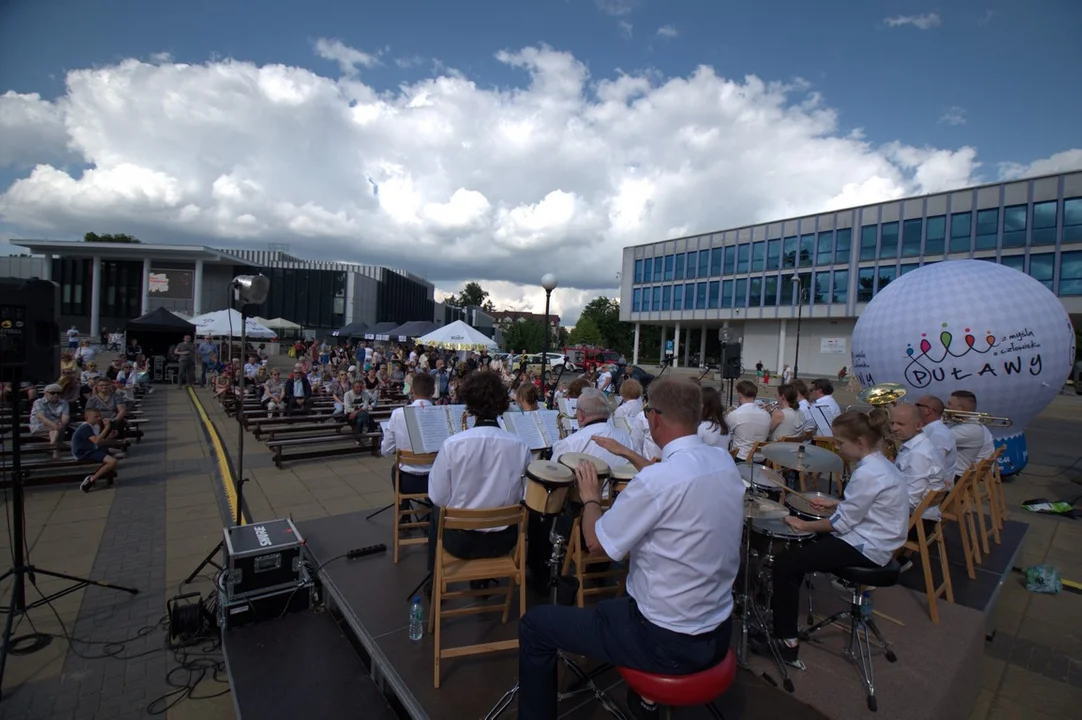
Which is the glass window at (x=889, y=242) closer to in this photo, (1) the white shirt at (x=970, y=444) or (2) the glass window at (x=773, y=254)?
(2) the glass window at (x=773, y=254)

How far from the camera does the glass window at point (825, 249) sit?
37531 millimetres

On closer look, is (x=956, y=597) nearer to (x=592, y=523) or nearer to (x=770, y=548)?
(x=770, y=548)

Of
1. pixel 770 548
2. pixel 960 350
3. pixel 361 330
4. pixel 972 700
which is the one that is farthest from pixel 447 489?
pixel 361 330

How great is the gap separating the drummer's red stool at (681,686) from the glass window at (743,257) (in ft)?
144

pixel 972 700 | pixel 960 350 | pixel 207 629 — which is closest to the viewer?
pixel 972 700

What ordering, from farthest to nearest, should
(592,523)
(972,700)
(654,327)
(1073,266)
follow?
(654,327)
(1073,266)
(972,700)
(592,523)

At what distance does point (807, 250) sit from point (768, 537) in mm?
41407

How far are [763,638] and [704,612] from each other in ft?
5.49

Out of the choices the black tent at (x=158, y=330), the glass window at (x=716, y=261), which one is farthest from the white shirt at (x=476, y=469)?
the glass window at (x=716, y=261)

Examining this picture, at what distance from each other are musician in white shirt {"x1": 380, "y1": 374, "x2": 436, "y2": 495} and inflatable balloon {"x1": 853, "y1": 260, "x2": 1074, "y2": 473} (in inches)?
356

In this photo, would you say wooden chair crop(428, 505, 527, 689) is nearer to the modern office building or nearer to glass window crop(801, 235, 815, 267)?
the modern office building

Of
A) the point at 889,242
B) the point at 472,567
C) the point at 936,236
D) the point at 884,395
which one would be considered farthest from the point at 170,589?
the point at 889,242

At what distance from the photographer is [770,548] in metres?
3.22

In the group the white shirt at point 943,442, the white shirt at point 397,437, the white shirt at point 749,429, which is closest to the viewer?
the white shirt at point 397,437
